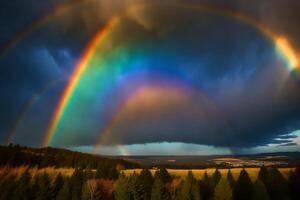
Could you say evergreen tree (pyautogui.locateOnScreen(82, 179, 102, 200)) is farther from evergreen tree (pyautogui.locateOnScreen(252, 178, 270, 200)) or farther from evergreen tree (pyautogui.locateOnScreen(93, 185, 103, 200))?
evergreen tree (pyautogui.locateOnScreen(252, 178, 270, 200))

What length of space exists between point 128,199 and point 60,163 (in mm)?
99473

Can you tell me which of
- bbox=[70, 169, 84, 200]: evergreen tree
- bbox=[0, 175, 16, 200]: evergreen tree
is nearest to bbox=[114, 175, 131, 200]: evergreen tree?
bbox=[70, 169, 84, 200]: evergreen tree

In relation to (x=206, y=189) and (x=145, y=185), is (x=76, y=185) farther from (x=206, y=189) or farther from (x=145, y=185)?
(x=206, y=189)

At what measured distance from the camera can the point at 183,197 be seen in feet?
294

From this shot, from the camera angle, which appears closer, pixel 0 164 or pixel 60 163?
pixel 0 164

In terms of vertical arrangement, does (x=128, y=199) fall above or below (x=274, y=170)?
below

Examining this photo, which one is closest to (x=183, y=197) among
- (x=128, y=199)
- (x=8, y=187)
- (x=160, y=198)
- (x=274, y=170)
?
(x=160, y=198)

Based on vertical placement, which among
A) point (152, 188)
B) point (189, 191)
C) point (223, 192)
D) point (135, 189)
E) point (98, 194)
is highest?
point (152, 188)

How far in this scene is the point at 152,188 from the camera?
97.7 metres

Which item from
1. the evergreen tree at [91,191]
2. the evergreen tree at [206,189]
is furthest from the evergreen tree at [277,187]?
the evergreen tree at [91,191]

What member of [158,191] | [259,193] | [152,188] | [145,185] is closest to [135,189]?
[152,188]

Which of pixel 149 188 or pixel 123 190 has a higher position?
pixel 149 188

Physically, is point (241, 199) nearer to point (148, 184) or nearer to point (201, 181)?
point (201, 181)

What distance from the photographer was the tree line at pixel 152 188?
88.6 meters
